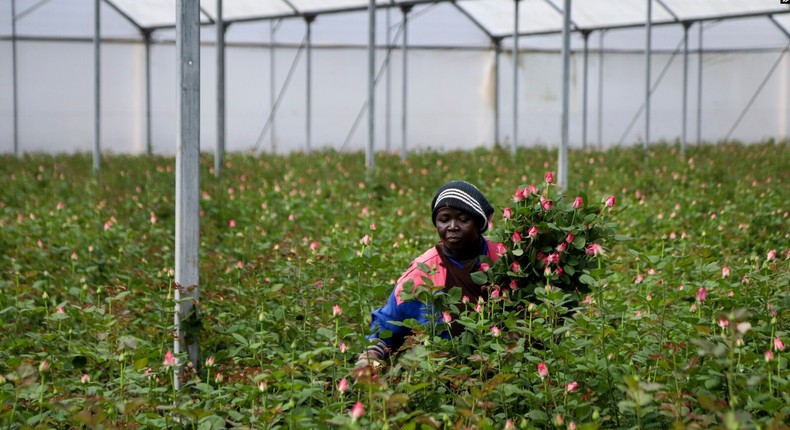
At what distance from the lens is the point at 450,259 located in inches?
137

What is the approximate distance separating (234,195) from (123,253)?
2.81 meters

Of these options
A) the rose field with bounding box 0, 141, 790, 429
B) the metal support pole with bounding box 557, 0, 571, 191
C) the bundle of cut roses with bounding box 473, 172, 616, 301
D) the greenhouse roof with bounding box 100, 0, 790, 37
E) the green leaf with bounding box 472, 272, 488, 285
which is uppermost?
the greenhouse roof with bounding box 100, 0, 790, 37

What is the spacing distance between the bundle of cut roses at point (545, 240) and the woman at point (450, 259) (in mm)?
99

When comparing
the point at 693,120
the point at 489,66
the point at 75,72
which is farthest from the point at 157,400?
the point at 693,120

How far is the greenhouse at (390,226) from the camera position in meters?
2.78

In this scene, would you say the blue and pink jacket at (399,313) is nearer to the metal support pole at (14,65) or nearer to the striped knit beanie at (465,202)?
the striped knit beanie at (465,202)

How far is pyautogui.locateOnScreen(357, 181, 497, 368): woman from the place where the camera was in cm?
333

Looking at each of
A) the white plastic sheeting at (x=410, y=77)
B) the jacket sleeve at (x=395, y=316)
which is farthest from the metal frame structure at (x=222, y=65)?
the jacket sleeve at (x=395, y=316)

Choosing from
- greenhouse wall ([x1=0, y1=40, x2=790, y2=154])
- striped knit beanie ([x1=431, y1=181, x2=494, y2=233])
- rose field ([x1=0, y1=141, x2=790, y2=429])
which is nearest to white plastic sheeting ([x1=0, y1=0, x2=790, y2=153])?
greenhouse wall ([x1=0, y1=40, x2=790, y2=154])

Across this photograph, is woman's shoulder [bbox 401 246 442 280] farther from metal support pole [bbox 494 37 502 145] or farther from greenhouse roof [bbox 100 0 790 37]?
metal support pole [bbox 494 37 502 145]

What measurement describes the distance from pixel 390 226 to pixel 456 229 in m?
2.44

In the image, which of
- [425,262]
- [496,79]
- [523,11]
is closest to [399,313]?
[425,262]

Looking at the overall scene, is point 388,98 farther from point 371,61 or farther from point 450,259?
point 450,259

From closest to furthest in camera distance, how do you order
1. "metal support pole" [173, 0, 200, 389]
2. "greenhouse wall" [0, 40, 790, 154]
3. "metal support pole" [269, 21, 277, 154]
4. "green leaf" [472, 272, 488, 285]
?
"green leaf" [472, 272, 488, 285] → "metal support pole" [173, 0, 200, 389] → "greenhouse wall" [0, 40, 790, 154] → "metal support pole" [269, 21, 277, 154]
